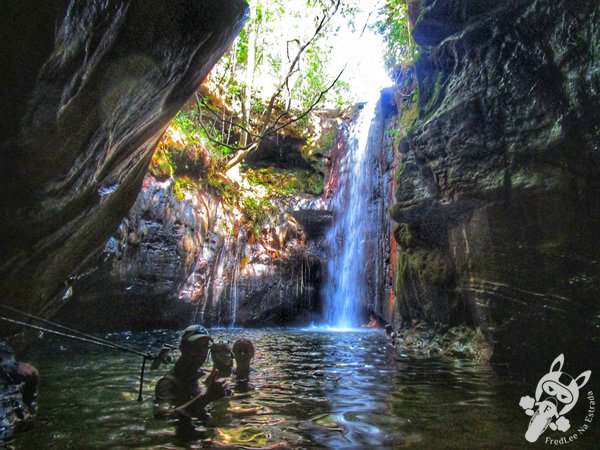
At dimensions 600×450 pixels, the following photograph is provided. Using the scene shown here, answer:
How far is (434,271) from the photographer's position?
22.7ft

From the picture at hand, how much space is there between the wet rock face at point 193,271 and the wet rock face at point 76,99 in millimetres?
4038

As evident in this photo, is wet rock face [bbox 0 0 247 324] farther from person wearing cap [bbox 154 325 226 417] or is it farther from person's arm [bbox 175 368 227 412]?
person's arm [bbox 175 368 227 412]

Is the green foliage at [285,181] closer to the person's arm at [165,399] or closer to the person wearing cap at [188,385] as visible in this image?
the person wearing cap at [188,385]

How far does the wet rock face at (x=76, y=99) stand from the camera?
2342 mm

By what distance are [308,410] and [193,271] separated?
33.5 feet

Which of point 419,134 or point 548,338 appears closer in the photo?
point 548,338

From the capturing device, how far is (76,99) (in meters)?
2.91

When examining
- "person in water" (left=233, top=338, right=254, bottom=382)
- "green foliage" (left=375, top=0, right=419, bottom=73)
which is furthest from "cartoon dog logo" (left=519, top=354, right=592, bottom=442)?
"green foliage" (left=375, top=0, right=419, bottom=73)

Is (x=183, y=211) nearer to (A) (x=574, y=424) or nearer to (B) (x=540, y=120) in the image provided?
(B) (x=540, y=120)

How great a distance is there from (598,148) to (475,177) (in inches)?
61.9

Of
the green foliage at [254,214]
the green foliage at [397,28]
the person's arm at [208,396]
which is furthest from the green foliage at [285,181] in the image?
the person's arm at [208,396]

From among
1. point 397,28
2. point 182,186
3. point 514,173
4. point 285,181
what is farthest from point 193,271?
point 514,173

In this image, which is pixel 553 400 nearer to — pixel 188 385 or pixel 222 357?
pixel 222 357

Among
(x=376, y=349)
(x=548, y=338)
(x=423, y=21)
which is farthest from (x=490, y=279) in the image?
(x=423, y=21)
